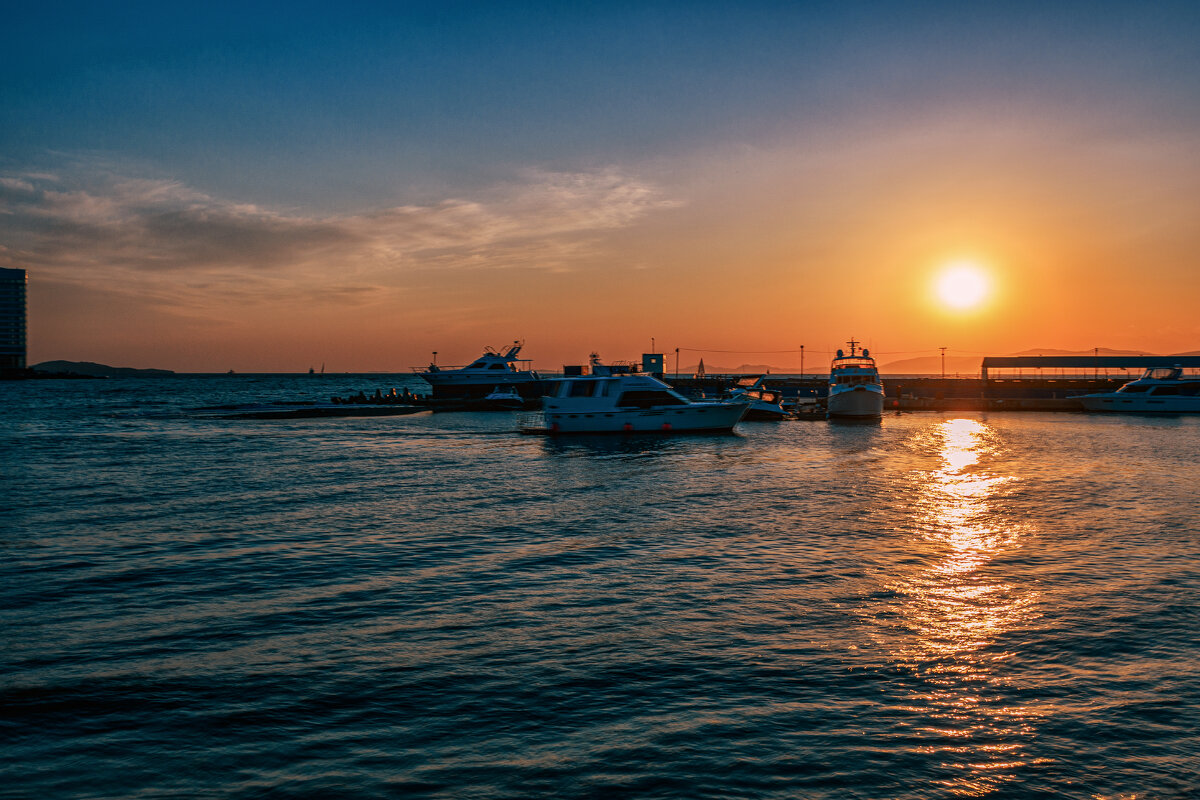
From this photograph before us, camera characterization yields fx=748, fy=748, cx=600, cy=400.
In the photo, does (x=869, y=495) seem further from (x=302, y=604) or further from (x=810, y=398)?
(x=810, y=398)

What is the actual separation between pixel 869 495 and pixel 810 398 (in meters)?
76.5

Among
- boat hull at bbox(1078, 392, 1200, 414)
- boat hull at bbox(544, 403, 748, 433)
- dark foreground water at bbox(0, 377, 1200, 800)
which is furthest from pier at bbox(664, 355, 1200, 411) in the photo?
dark foreground water at bbox(0, 377, 1200, 800)

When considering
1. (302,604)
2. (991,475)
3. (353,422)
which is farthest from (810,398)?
(302,604)

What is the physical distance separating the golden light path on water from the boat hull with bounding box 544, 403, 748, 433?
2664 centimetres

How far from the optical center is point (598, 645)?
31.9ft

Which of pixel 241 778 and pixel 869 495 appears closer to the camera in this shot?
pixel 241 778

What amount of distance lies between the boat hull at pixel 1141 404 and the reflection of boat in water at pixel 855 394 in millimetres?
29757

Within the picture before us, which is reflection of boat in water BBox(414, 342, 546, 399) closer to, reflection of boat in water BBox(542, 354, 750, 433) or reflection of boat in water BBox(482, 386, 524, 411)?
reflection of boat in water BBox(482, 386, 524, 411)

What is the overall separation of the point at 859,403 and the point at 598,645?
56940 millimetres

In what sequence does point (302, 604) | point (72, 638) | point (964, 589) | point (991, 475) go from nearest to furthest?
point (72, 638), point (302, 604), point (964, 589), point (991, 475)

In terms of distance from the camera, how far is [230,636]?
1015cm

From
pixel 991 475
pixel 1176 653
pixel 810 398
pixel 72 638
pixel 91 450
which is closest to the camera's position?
pixel 1176 653

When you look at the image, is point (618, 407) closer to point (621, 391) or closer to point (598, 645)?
point (621, 391)

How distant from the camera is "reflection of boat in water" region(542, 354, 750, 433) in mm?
47938
